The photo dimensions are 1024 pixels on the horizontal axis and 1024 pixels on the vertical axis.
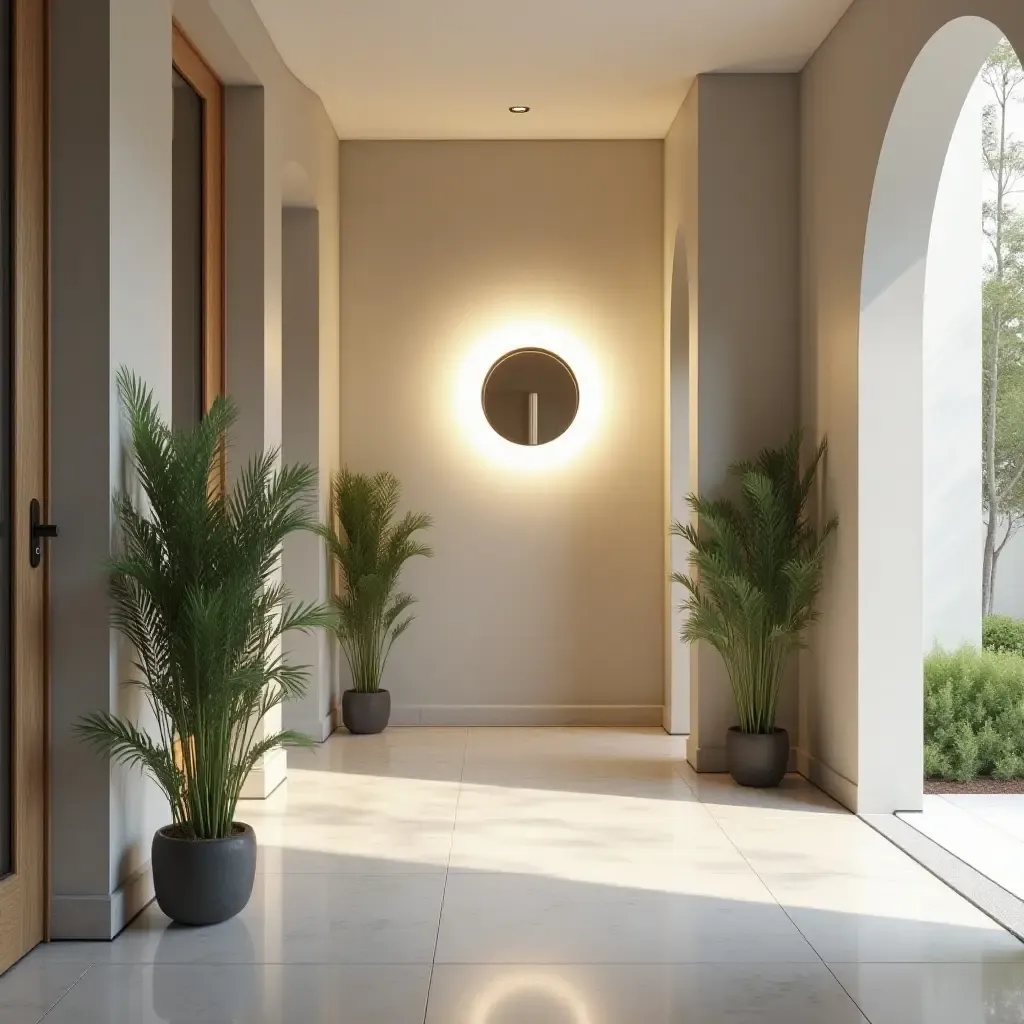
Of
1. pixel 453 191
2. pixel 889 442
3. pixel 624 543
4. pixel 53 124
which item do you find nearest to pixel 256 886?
pixel 53 124

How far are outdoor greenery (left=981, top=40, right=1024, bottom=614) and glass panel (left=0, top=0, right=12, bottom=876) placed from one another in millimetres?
8404

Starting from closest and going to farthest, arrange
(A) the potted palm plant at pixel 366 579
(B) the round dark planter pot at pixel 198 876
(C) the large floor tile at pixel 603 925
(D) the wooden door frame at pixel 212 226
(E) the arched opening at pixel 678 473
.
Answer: (C) the large floor tile at pixel 603 925, (B) the round dark planter pot at pixel 198 876, (D) the wooden door frame at pixel 212 226, (A) the potted palm plant at pixel 366 579, (E) the arched opening at pixel 678 473

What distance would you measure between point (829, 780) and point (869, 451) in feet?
4.37

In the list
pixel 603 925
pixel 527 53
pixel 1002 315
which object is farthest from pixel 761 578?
pixel 1002 315

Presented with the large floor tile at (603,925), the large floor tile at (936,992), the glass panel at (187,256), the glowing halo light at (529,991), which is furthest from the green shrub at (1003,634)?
the glowing halo light at (529,991)

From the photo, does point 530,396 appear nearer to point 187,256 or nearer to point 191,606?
point 187,256

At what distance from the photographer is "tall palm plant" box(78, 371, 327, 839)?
10.8 ft

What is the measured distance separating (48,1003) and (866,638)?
3124mm

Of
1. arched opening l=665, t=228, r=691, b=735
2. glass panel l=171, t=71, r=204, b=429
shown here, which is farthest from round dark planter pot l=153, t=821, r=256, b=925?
arched opening l=665, t=228, r=691, b=735

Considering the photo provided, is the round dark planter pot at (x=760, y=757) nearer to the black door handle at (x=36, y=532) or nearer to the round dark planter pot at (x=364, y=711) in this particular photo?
the round dark planter pot at (x=364, y=711)

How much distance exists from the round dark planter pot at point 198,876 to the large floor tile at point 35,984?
280 mm

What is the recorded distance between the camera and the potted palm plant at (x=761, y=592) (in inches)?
206

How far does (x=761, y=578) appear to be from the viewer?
5.30m

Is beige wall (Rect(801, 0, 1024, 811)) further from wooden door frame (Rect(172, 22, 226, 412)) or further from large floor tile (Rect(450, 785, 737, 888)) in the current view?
wooden door frame (Rect(172, 22, 226, 412))
